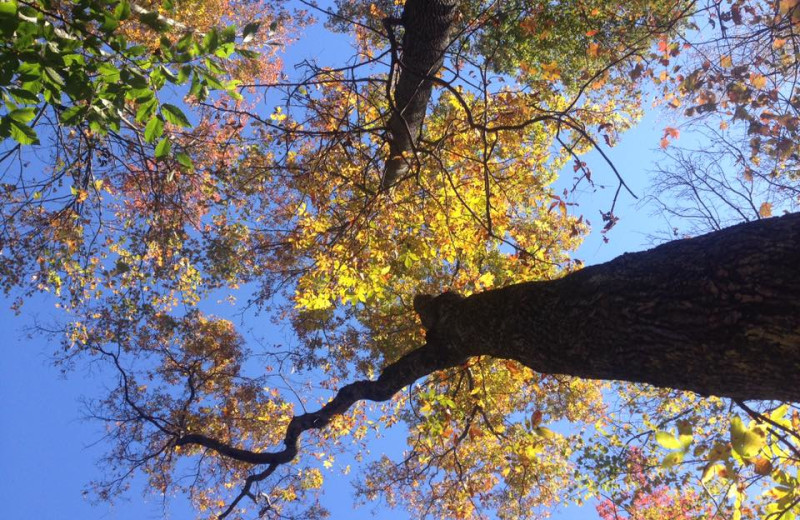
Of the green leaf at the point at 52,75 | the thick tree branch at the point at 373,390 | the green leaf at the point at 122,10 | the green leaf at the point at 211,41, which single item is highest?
the green leaf at the point at 122,10

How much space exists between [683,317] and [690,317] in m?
0.03

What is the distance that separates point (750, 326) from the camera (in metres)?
1.96

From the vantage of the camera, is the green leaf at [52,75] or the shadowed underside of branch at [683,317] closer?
the shadowed underside of branch at [683,317]

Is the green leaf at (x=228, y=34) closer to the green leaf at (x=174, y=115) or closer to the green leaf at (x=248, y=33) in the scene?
the green leaf at (x=248, y=33)

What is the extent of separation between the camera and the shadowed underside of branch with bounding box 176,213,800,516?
1953mm

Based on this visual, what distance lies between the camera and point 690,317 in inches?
84.8

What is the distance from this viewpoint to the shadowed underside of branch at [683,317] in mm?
1953

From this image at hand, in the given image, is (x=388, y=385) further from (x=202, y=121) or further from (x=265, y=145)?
(x=202, y=121)

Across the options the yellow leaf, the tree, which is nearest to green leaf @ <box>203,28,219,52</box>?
the tree

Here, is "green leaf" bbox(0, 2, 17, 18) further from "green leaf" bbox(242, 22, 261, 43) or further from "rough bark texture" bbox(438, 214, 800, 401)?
"rough bark texture" bbox(438, 214, 800, 401)

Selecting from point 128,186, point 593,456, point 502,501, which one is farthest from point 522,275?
point 128,186

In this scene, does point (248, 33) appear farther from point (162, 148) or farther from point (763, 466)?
point (763, 466)

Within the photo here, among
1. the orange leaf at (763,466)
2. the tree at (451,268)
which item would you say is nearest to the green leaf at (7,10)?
the tree at (451,268)

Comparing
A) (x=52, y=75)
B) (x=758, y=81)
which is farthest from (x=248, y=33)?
(x=758, y=81)
